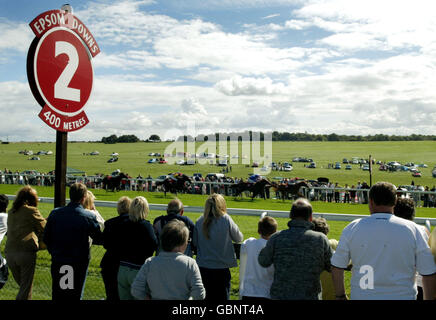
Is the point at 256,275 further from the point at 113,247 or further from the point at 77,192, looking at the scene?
the point at 77,192

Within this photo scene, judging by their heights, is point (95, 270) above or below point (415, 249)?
below

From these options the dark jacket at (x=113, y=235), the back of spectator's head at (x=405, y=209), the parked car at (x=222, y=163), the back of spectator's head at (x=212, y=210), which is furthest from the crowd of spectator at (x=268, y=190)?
the parked car at (x=222, y=163)

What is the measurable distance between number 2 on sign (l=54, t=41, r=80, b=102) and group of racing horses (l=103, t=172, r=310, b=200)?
14432 mm

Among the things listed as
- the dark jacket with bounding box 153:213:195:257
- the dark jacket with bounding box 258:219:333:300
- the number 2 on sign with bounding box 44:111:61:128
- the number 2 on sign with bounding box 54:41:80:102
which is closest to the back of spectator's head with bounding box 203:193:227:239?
the dark jacket with bounding box 153:213:195:257

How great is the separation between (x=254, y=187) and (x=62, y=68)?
621 inches

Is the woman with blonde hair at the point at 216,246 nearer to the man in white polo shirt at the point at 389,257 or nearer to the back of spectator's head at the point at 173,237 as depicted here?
the back of spectator's head at the point at 173,237

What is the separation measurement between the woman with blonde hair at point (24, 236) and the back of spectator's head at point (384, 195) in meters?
3.63

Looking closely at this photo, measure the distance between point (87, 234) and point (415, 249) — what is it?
3095mm

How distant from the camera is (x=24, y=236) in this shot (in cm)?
475
